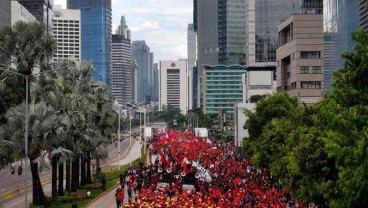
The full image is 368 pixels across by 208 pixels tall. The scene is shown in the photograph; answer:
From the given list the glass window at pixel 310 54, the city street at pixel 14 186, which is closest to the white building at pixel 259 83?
the glass window at pixel 310 54

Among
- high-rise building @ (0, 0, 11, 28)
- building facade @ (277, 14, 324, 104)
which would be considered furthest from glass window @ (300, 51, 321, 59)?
high-rise building @ (0, 0, 11, 28)

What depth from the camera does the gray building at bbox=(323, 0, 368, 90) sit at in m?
60.5

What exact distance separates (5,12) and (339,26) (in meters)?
60.5

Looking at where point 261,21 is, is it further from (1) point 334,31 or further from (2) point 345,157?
(2) point 345,157

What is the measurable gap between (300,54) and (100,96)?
137 feet

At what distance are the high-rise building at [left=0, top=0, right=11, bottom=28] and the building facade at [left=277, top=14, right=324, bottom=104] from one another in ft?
146

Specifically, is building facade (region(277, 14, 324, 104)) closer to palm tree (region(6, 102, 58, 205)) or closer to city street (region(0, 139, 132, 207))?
city street (region(0, 139, 132, 207))

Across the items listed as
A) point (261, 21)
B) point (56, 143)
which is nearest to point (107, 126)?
point (56, 143)

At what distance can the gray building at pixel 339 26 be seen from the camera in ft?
198

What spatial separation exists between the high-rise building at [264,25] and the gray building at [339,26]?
9742 centimetres

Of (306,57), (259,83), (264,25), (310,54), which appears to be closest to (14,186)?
(306,57)

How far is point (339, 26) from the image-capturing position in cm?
6838

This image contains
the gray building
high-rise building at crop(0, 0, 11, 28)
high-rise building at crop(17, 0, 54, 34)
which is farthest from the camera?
high-rise building at crop(17, 0, 54, 34)

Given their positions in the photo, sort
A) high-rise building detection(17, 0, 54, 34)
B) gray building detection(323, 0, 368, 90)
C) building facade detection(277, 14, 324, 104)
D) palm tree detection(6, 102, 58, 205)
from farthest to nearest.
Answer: high-rise building detection(17, 0, 54, 34) → building facade detection(277, 14, 324, 104) → gray building detection(323, 0, 368, 90) → palm tree detection(6, 102, 58, 205)
